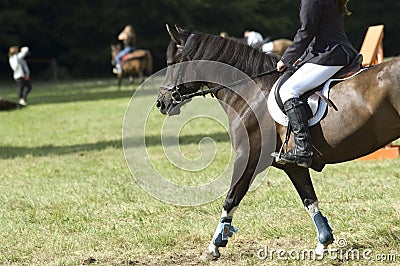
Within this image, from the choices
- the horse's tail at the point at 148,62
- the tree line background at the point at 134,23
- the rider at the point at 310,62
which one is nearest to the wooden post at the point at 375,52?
the rider at the point at 310,62

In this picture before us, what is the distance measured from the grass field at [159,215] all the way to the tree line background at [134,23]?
104 feet

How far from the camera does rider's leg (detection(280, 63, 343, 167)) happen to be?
581 centimetres

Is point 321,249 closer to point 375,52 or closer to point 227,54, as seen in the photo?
point 227,54

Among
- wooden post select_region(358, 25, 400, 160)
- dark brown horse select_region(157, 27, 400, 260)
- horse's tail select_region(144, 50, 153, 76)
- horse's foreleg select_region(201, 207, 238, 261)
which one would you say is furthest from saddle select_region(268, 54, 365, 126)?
horse's tail select_region(144, 50, 153, 76)

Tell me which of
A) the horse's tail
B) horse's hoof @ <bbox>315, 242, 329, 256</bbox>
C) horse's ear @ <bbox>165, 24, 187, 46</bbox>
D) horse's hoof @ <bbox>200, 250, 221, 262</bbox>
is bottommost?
the horse's tail

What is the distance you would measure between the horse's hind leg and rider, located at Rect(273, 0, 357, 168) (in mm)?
415

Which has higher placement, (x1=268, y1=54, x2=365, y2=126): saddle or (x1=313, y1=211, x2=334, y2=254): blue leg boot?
(x1=268, y1=54, x2=365, y2=126): saddle

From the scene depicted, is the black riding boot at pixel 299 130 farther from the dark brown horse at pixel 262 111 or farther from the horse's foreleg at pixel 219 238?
the horse's foreleg at pixel 219 238

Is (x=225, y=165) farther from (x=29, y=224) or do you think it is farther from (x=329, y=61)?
(x=329, y=61)

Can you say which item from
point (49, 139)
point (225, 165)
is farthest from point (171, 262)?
point (49, 139)

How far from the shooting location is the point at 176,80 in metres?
6.44

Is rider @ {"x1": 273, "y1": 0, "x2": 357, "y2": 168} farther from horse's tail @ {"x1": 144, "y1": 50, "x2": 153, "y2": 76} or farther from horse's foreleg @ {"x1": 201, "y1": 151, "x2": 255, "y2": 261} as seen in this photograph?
horse's tail @ {"x1": 144, "y1": 50, "x2": 153, "y2": 76}

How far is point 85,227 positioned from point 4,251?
1028 millimetres

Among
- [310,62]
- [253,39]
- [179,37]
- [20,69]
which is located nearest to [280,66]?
[310,62]
